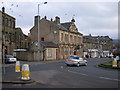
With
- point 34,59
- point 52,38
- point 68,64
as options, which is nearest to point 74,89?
point 68,64

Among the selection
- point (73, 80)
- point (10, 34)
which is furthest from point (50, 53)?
point (73, 80)

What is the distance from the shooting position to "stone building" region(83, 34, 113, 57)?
7744 cm

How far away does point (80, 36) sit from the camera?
62.3 metres

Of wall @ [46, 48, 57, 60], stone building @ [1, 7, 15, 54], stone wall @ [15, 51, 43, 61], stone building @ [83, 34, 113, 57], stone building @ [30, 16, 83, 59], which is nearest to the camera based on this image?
stone wall @ [15, 51, 43, 61]

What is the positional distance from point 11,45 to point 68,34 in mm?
17468

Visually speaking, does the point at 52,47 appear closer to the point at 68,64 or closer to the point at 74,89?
the point at 68,64

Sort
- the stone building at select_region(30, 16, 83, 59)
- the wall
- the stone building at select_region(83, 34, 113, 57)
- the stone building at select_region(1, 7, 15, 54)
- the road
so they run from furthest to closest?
1. the stone building at select_region(83, 34, 113, 57)
2. the stone building at select_region(30, 16, 83, 59)
3. the wall
4. the stone building at select_region(1, 7, 15, 54)
5. the road

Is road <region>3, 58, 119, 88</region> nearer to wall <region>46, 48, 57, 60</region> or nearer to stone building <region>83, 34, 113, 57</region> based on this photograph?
wall <region>46, 48, 57, 60</region>

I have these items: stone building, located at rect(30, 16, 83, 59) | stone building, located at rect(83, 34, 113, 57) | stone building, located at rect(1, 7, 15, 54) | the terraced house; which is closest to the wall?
stone building, located at rect(30, 16, 83, 59)

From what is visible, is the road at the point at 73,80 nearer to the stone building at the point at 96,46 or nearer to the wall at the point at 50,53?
the wall at the point at 50,53

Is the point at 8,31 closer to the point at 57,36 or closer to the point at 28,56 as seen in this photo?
the point at 28,56

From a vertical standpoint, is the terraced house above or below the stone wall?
above

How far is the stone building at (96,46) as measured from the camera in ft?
254

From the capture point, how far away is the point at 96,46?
88.8m
